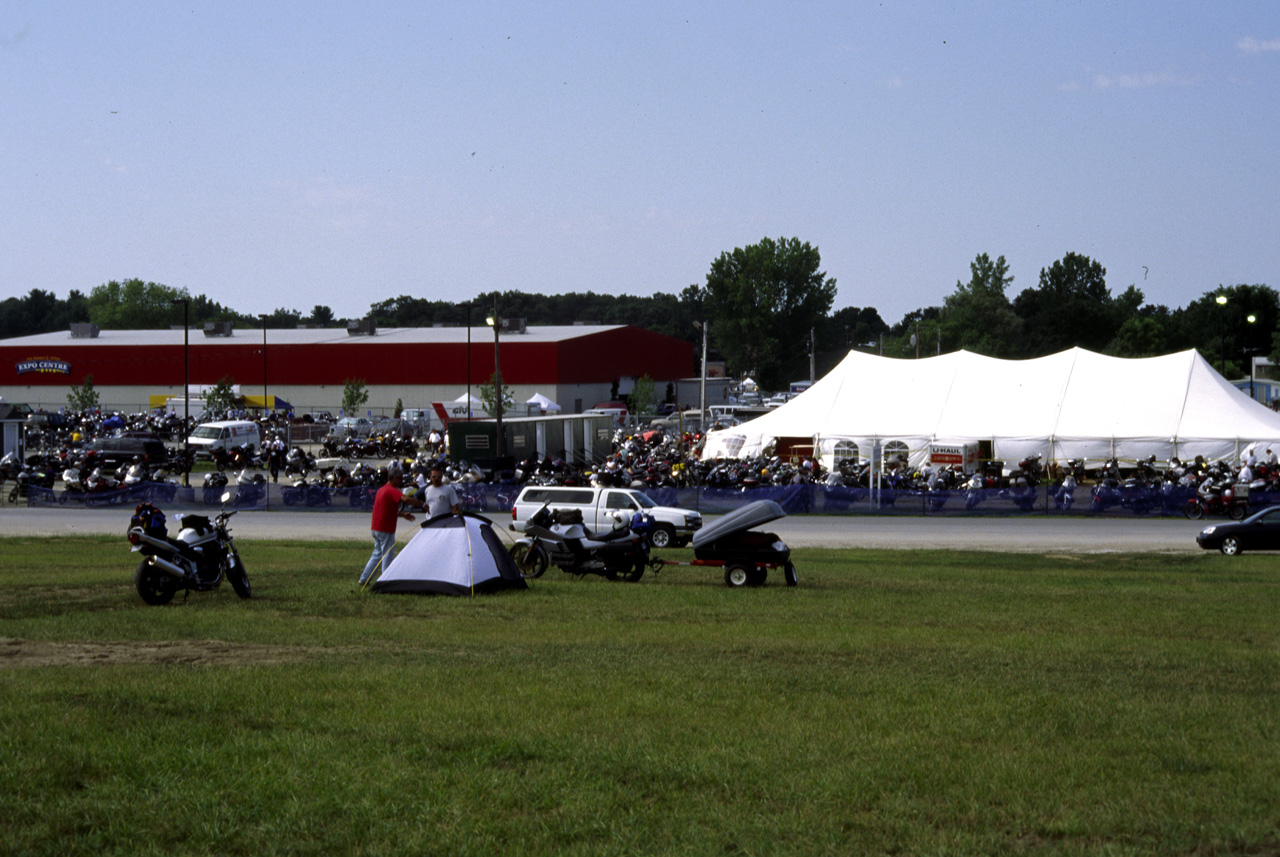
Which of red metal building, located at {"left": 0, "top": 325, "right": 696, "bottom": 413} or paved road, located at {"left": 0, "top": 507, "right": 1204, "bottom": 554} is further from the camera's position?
red metal building, located at {"left": 0, "top": 325, "right": 696, "bottom": 413}

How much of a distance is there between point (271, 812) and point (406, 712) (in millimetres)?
Answer: 1962

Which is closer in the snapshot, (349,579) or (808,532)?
(349,579)

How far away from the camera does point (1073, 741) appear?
277 inches

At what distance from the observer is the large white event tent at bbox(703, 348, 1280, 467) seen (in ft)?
141

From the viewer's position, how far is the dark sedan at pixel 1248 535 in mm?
25047

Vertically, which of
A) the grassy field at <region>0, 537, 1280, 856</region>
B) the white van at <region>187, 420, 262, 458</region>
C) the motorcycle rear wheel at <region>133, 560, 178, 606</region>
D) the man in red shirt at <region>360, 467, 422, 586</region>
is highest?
the white van at <region>187, 420, 262, 458</region>

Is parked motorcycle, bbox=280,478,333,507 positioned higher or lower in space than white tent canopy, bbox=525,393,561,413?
lower

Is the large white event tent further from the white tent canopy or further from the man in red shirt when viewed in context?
the man in red shirt

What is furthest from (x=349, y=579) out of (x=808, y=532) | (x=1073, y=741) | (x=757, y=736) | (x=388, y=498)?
(x=808, y=532)

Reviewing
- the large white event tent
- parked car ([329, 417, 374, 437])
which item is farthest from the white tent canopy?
the large white event tent

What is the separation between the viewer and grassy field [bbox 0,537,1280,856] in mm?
5562

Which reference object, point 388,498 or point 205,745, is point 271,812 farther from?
point 388,498

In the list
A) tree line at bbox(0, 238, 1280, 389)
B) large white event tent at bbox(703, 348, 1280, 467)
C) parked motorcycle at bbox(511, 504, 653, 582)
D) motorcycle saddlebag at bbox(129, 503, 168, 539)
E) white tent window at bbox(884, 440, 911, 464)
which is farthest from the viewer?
tree line at bbox(0, 238, 1280, 389)

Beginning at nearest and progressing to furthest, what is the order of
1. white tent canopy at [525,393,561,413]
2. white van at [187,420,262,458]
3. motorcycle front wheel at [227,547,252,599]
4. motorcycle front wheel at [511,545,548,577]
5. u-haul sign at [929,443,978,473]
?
1. motorcycle front wheel at [227,547,252,599]
2. motorcycle front wheel at [511,545,548,577]
3. u-haul sign at [929,443,978,473]
4. white van at [187,420,262,458]
5. white tent canopy at [525,393,561,413]
